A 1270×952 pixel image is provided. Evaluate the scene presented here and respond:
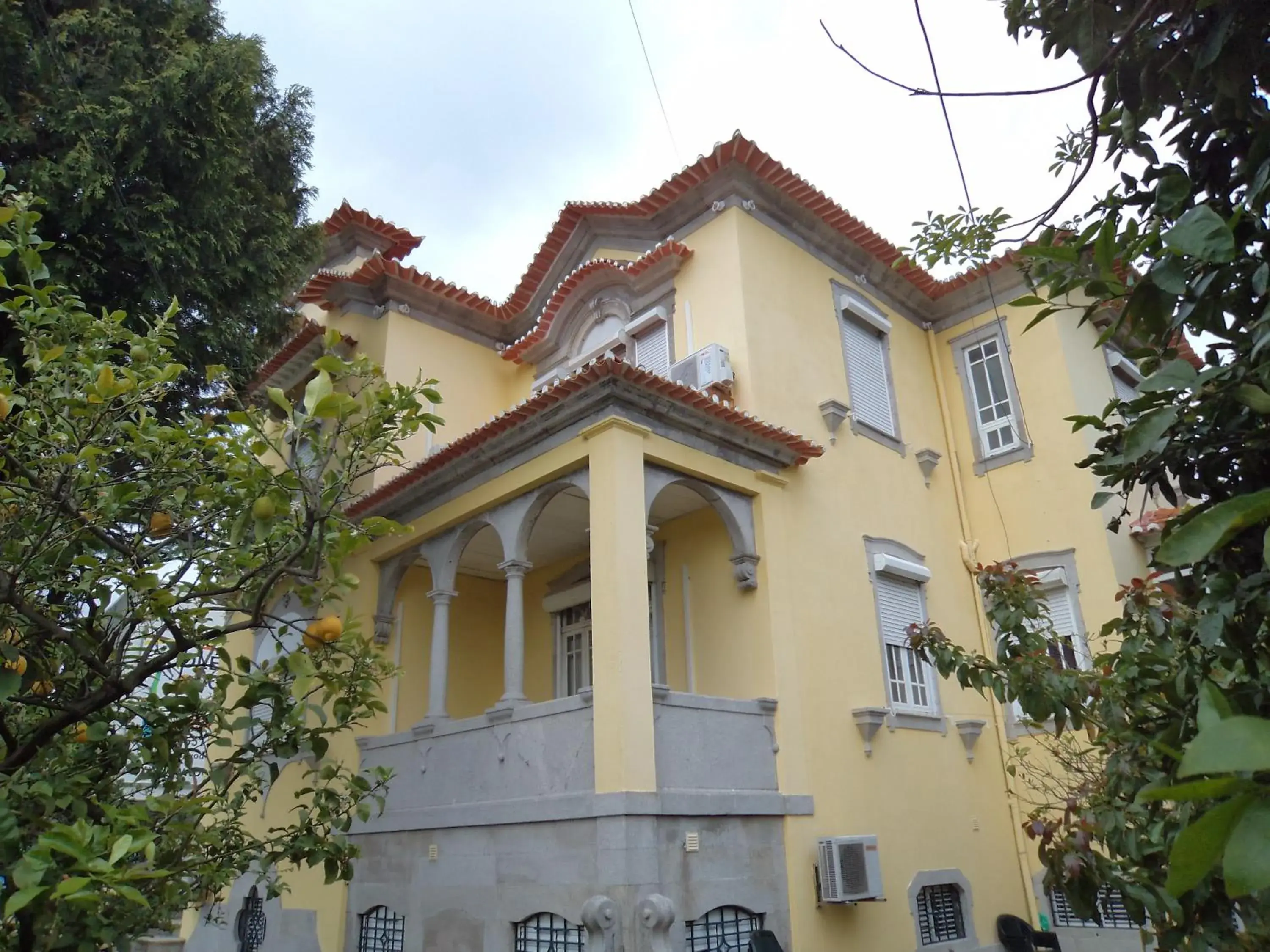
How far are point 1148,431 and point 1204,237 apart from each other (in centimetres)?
40

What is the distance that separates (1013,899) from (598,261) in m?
8.69

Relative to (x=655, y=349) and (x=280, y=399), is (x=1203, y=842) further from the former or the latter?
(x=655, y=349)

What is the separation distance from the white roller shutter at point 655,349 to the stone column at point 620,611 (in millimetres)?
2752

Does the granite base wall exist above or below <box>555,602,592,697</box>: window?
below

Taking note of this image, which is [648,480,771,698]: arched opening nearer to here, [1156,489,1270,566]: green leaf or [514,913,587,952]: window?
[514,913,587,952]: window

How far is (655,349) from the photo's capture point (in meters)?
10.6

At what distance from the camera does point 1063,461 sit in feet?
34.8

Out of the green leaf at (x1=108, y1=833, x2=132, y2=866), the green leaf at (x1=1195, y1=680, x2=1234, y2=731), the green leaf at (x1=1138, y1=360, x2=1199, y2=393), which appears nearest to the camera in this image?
the green leaf at (x1=1195, y1=680, x2=1234, y2=731)

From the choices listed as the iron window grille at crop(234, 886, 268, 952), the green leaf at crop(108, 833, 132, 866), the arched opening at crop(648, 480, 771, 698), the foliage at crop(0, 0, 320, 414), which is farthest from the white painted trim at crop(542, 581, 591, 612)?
the green leaf at crop(108, 833, 132, 866)

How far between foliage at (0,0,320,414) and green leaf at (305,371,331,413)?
171 inches

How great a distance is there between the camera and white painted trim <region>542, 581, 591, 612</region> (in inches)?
391

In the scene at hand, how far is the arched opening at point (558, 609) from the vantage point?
9875 millimetres

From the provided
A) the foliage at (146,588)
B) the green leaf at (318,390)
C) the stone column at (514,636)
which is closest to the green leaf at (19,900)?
the foliage at (146,588)

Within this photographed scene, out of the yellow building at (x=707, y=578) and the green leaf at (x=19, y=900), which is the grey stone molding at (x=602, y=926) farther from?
the green leaf at (x=19, y=900)
